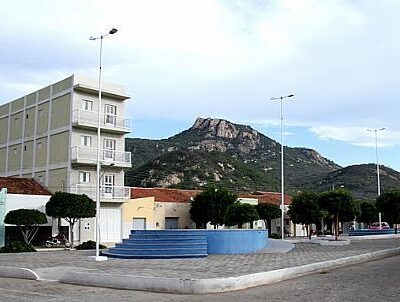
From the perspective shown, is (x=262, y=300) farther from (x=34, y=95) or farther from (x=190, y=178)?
(x=190, y=178)

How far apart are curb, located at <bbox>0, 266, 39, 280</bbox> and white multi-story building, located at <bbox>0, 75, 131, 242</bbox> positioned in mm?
23140

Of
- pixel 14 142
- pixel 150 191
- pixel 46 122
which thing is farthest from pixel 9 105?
pixel 150 191

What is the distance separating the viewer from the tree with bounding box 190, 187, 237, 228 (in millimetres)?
48500

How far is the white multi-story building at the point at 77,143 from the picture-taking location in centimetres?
4200

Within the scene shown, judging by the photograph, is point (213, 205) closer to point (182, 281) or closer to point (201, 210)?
point (201, 210)

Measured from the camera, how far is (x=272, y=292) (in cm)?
1317

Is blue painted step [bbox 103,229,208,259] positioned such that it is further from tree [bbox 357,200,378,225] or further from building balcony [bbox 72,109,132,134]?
tree [bbox 357,200,378,225]

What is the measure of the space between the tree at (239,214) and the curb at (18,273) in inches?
1118

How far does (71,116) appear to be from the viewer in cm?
4194

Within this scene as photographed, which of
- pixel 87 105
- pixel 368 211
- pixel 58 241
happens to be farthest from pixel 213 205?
pixel 368 211

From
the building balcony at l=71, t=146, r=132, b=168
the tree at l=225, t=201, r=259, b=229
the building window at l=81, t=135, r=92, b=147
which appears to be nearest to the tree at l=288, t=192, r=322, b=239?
the tree at l=225, t=201, r=259, b=229

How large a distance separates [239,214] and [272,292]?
105 ft

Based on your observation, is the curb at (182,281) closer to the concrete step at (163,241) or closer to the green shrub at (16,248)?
the concrete step at (163,241)

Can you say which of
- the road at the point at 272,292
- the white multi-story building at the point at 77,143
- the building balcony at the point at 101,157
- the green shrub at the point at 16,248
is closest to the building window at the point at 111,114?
the white multi-story building at the point at 77,143
